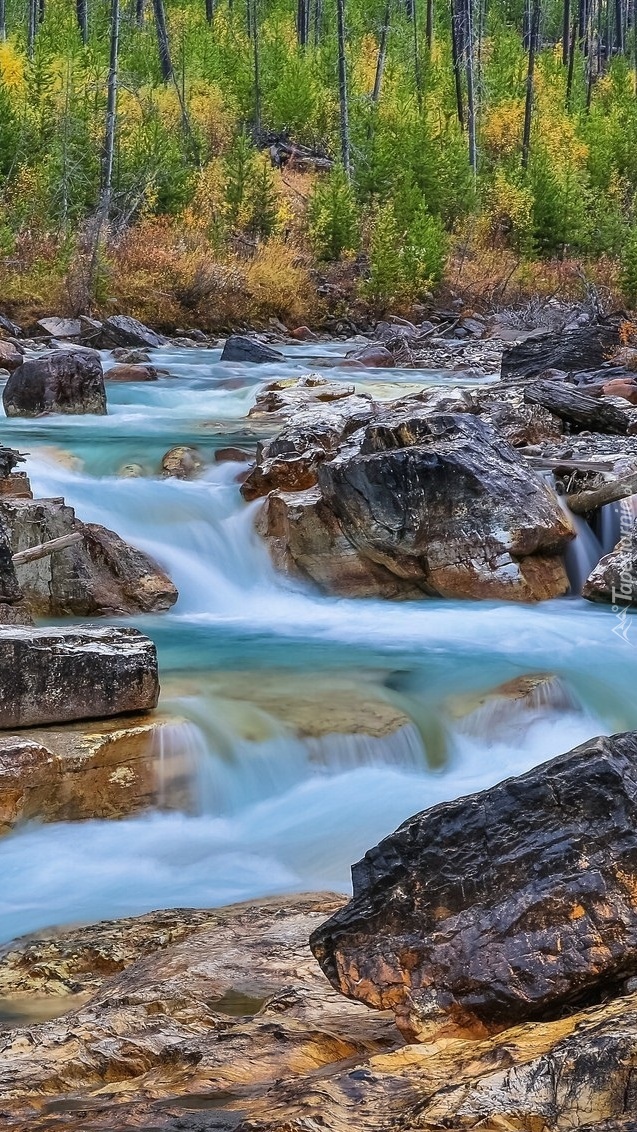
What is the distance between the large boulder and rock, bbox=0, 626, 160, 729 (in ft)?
8.23

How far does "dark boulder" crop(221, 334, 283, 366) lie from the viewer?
15227mm

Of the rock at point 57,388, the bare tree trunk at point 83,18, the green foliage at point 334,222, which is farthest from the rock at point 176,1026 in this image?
the bare tree trunk at point 83,18

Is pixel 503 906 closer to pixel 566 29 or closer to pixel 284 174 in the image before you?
pixel 284 174

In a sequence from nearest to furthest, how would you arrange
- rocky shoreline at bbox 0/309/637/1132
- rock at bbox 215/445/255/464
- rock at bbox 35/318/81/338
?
1. rocky shoreline at bbox 0/309/637/1132
2. rock at bbox 215/445/255/464
3. rock at bbox 35/318/81/338

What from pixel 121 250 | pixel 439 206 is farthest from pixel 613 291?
pixel 121 250

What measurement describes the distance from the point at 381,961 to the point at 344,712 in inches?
112

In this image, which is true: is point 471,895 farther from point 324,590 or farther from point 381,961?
point 324,590

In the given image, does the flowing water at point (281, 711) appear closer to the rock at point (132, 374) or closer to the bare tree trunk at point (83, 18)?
the rock at point (132, 374)

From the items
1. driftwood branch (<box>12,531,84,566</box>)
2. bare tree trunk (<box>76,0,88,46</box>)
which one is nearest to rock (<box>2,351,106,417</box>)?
driftwood branch (<box>12,531,84,566</box>)

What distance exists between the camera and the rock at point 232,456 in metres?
9.59

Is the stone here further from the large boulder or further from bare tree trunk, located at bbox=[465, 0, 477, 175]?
bare tree trunk, located at bbox=[465, 0, 477, 175]

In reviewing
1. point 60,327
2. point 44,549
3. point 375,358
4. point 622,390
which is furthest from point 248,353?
point 44,549

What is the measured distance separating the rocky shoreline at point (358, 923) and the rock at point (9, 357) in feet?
23.9

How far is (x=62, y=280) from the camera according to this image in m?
17.2
